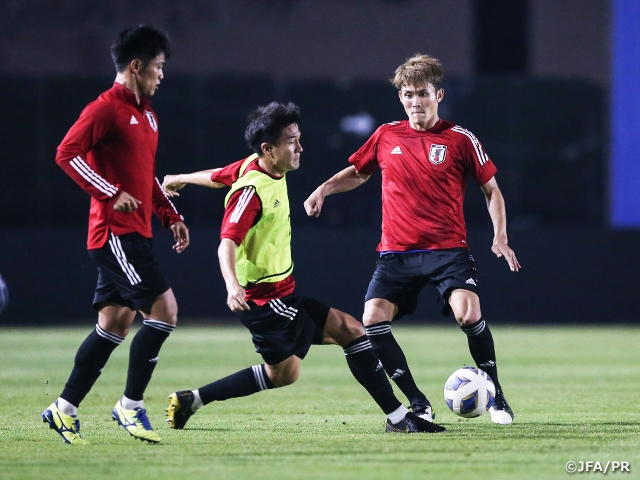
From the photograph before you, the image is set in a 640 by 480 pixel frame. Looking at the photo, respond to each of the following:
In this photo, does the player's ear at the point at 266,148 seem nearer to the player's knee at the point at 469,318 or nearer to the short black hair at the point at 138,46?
the short black hair at the point at 138,46

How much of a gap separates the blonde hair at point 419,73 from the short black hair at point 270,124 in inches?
32.5

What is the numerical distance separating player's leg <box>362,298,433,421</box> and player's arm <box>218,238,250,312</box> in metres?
Answer: 1.14

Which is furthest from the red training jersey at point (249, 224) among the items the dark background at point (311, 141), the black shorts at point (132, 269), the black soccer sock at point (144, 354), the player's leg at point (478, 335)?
the dark background at point (311, 141)

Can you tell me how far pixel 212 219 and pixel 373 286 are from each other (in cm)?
986

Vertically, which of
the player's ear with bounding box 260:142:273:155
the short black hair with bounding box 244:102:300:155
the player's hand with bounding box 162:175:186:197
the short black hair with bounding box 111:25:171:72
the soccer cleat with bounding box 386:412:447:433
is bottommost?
the soccer cleat with bounding box 386:412:447:433

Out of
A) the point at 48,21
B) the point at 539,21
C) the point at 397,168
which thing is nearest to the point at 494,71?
the point at 539,21

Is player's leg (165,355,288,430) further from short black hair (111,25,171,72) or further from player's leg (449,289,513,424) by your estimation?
short black hair (111,25,171,72)

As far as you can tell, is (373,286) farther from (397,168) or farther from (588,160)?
(588,160)

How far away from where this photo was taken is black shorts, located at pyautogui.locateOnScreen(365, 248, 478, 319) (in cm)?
637

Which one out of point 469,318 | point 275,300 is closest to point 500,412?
point 469,318

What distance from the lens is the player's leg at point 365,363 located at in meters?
6.03

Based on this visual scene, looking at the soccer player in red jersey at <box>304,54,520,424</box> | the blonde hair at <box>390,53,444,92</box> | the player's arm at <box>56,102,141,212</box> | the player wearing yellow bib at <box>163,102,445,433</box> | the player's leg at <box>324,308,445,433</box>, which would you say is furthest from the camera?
the blonde hair at <box>390,53,444,92</box>

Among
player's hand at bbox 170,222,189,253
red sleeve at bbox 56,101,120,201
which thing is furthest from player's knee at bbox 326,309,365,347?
red sleeve at bbox 56,101,120,201

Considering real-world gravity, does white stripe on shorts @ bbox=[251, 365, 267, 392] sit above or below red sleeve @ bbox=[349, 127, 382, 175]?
below
